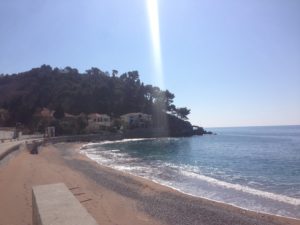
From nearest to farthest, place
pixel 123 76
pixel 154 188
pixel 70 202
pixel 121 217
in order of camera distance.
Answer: pixel 70 202 → pixel 121 217 → pixel 154 188 → pixel 123 76

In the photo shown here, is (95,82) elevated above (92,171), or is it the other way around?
(95,82)

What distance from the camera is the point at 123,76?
Answer: 11956 cm

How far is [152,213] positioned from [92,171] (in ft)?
43.8

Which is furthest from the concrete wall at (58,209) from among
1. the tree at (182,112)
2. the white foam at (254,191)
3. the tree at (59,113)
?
the tree at (182,112)

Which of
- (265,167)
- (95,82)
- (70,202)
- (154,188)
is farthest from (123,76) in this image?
(70,202)

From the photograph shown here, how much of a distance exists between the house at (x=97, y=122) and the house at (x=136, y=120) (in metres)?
6.94

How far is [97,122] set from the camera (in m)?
88.6

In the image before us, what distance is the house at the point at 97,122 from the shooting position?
3357 inches

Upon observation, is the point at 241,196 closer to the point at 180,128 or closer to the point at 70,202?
the point at 70,202

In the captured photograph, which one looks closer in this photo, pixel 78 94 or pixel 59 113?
pixel 59 113

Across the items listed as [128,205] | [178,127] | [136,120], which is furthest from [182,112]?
[128,205]

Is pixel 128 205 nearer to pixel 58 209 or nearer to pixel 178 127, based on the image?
pixel 58 209

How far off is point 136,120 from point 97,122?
17.7 metres

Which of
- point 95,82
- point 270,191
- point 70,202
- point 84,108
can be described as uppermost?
point 95,82
